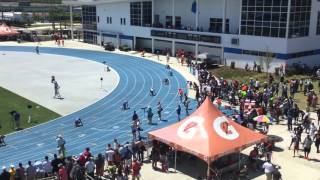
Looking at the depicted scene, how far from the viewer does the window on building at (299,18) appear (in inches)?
1793

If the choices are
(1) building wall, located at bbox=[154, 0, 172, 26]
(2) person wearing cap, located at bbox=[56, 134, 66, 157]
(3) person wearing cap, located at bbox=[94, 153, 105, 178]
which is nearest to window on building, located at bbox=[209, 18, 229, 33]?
(1) building wall, located at bbox=[154, 0, 172, 26]

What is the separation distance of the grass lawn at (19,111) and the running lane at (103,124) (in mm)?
966

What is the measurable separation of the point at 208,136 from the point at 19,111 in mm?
17212

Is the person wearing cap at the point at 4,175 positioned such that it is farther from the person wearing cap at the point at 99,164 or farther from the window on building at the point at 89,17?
the window on building at the point at 89,17

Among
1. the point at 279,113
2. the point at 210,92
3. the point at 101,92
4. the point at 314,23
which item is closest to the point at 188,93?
the point at 210,92

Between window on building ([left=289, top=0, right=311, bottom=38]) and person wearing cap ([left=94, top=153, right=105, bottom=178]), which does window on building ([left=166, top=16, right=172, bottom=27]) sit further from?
person wearing cap ([left=94, top=153, right=105, bottom=178])

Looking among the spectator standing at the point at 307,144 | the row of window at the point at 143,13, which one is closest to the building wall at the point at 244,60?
the row of window at the point at 143,13

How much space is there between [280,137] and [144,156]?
337 inches

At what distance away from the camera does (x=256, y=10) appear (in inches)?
1879

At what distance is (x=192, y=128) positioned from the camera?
2155cm

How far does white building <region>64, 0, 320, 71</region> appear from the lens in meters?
46.3

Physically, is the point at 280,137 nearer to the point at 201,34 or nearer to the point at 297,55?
the point at 297,55

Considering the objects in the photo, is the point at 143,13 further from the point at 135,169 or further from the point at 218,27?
the point at 135,169

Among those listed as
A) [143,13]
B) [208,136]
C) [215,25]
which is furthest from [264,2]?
[208,136]
